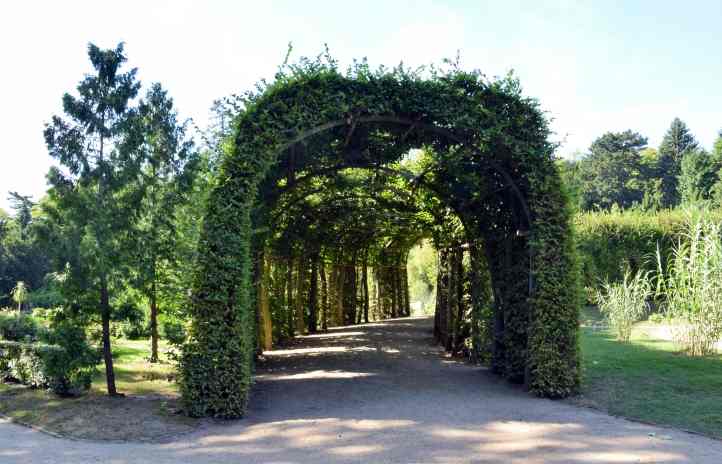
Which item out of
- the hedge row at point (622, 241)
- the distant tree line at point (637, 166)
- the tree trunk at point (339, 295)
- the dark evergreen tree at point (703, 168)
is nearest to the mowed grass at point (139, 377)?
the tree trunk at point (339, 295)

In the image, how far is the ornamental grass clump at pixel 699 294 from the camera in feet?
30.1

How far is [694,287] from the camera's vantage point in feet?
31.9

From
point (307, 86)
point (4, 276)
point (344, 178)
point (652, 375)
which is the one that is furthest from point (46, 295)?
point (4, 276)

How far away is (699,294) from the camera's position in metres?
9.30

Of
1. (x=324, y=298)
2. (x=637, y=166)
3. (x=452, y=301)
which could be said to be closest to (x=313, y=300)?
(x=324, y=298)

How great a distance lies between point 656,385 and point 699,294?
232 centimetres

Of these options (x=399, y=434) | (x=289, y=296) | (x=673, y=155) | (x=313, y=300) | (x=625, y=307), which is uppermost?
(x=673, y=155)

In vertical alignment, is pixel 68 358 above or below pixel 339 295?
below

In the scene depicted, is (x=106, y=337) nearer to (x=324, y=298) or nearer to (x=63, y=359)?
(x=63, y=359)

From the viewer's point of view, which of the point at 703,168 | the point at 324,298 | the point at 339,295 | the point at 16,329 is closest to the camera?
the point at 16,329

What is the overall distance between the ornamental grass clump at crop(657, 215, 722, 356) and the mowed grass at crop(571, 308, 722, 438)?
1.01ft

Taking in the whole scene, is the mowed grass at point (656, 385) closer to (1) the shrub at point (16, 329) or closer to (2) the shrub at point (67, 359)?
(2) the shrub at point (67, 359)

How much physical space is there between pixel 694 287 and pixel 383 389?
539 cm

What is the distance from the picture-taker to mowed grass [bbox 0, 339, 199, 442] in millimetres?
6246
